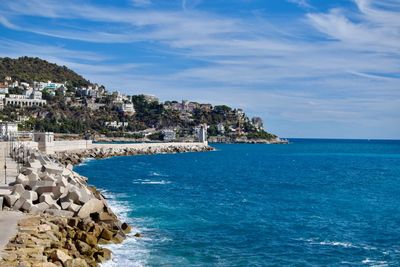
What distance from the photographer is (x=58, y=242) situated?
56.0 ft

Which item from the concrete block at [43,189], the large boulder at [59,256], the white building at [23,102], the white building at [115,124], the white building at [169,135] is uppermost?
the white building at [23,102]

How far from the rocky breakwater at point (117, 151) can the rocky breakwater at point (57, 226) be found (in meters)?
39.3

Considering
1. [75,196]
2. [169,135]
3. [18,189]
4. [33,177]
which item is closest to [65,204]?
[75,196]

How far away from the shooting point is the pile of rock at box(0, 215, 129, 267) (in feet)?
48.4

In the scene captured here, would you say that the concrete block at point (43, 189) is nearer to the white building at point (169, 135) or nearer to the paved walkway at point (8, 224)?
the paved walkway at point (8, 224)

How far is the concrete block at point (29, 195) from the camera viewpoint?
2288 centimetres

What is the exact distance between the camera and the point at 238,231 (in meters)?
24.5

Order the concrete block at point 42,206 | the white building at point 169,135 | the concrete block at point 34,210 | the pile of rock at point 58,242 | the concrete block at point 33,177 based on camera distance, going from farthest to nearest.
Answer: the white building at point 169,135, the concrete block at point 33,177, the concrete block at point 42,206, the concrete block at point 34,210, the pile of rock at point 58,242

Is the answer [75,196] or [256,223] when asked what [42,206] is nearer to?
[75,196]

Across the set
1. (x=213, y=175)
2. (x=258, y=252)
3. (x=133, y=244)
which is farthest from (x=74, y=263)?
(x=213, y=175)

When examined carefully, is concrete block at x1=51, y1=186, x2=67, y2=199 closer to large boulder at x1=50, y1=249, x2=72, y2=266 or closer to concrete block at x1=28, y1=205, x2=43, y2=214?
concrete block at x1=28, y1=205, x2=43, y2=214

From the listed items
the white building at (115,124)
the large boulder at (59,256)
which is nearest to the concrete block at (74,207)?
the large boulder at (59,256)

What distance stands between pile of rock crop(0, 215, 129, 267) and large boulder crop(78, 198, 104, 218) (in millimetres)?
961

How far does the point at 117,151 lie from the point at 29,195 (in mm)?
74981
